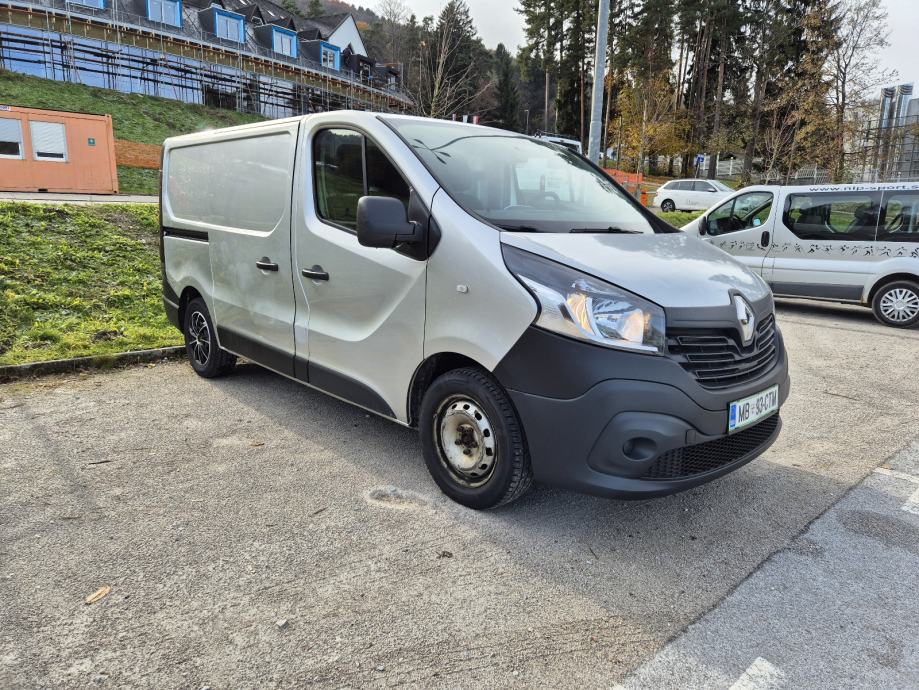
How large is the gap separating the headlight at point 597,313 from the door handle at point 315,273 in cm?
151

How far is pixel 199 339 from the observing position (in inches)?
216

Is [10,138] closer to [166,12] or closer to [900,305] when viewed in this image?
[900,305]

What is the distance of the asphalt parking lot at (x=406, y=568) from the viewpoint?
223 centimetres

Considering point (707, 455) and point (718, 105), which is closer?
point (707, 455)

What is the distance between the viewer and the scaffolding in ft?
107

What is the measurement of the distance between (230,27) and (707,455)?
1901 inches

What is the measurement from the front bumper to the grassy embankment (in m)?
21.1

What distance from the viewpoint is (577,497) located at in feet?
11.5

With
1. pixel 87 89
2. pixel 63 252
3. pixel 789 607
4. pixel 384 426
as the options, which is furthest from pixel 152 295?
pixel 87 89

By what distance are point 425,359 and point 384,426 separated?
1.36 meters

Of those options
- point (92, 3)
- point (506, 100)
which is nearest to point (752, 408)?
point (92, 3)

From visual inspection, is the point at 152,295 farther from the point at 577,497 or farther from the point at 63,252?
the point at 577,497

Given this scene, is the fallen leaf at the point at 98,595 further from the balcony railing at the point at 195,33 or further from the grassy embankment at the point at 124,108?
the balcony railing at the point at 195,33

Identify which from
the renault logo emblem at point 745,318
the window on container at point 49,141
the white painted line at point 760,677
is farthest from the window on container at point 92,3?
the white painted line at point 760,677
